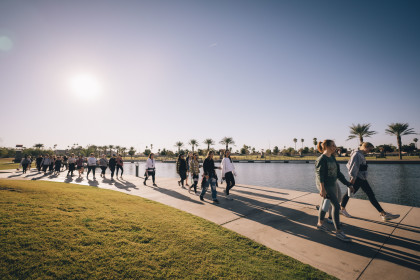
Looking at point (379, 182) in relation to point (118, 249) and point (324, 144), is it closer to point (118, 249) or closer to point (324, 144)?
point (324, 144)

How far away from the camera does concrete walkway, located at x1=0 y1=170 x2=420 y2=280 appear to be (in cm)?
287

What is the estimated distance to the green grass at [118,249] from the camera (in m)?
2.41

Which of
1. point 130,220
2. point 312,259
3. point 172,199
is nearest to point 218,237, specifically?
point 312,259

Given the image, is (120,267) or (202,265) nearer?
(120,267)

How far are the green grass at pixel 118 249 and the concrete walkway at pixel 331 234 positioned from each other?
0.43m

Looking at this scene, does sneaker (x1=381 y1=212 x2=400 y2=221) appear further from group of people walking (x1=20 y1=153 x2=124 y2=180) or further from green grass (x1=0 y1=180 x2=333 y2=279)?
group of people walking (x1=20 y1=153 x2=124 y2=180)

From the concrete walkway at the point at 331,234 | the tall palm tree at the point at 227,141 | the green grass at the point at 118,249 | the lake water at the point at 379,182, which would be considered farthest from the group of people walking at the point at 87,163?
the tall palm tree at the point at 227,141

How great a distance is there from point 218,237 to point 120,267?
1.84 meters

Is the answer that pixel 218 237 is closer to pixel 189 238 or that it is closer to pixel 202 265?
pixel 189 238

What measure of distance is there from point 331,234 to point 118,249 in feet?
13.7

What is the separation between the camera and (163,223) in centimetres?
413

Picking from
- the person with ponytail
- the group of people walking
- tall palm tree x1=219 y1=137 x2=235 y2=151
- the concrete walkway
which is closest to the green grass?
the concrete walkway

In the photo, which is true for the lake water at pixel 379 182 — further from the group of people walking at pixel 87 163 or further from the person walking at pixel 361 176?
the group of people walking at pixel 87 163

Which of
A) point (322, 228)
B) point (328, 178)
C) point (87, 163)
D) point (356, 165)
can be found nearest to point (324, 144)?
point (328, 178)
